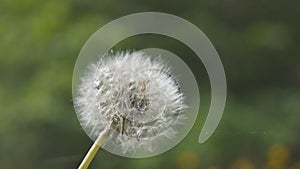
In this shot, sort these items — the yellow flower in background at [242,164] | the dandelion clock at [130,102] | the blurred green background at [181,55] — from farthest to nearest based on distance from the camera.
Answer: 1. the blurred green background at [181,55]
2. the yellow flower in background at [242,164]
3. the dandelion clock at [130,102]

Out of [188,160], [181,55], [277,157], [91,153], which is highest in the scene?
[181,55]

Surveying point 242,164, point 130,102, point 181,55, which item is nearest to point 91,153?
point 130,102

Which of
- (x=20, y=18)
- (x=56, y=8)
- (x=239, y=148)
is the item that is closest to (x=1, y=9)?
(x=20, y=18)

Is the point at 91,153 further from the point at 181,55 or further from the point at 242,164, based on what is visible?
the point at 181,55

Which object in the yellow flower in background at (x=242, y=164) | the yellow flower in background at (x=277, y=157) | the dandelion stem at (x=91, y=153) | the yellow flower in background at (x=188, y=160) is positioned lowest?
Answer: the yellow flower in background at (x=277, y=157)

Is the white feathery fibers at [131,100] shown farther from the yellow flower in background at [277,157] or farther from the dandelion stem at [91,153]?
the yellow flower in background at [277,157]

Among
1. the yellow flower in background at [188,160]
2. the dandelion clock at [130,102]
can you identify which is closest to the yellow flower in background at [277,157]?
the yellow flower in background at [188,160]

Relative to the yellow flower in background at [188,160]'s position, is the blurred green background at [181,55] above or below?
above

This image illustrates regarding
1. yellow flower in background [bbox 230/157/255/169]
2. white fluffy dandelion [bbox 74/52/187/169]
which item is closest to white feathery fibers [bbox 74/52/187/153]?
white fluffy dandelion [bbox 74/52/187/169]

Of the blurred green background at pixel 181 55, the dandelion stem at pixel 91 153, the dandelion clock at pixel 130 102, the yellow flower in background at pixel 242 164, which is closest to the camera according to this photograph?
the dandelion stem at pixel 91 153

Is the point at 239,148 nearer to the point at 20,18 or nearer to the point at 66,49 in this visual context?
the point at 66,49
